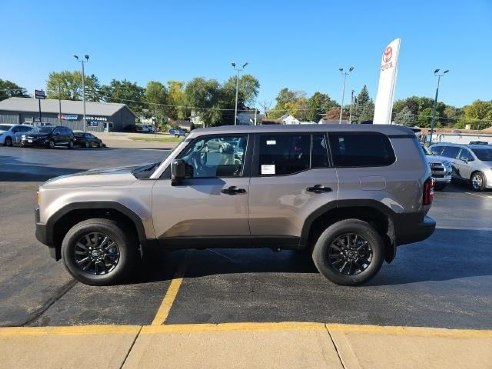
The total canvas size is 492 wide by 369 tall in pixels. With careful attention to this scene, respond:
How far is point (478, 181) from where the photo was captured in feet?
49.7

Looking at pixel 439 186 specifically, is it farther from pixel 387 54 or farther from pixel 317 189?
pixel 317 189

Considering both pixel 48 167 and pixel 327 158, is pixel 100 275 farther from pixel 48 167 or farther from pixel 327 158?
pixel 48 167

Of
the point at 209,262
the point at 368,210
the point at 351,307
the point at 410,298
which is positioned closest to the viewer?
the point at 351,307

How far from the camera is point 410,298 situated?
15.5ft

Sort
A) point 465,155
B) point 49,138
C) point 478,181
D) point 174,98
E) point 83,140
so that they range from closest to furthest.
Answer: point 478,181 < point 465,155 < point 49,138 < point 83,140 < point 174,98

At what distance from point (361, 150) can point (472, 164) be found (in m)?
12.7

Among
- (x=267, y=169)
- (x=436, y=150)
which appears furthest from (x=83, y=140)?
(x=267, y=169)

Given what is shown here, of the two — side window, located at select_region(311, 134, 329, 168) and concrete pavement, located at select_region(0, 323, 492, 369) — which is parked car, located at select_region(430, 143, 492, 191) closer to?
side window, located at select_region(311, 134, 329, 168)

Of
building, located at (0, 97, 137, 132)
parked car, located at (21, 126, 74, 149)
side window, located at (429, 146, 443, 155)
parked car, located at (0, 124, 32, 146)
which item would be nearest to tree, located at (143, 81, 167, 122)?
building, located at (0, 97, 137, 132)

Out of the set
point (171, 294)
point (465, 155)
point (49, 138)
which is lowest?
point (49, 138)

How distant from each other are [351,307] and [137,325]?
2.12m

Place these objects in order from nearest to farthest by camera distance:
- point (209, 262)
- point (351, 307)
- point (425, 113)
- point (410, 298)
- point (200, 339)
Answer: point (200, 339)
point (351, 307)
point (410, 298)
point (209, 262)
point (425, 113)

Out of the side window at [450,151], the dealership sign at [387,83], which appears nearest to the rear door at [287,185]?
the dealership sign at [387,83]

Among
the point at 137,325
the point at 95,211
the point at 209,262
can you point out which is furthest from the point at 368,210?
the point at 95,211
